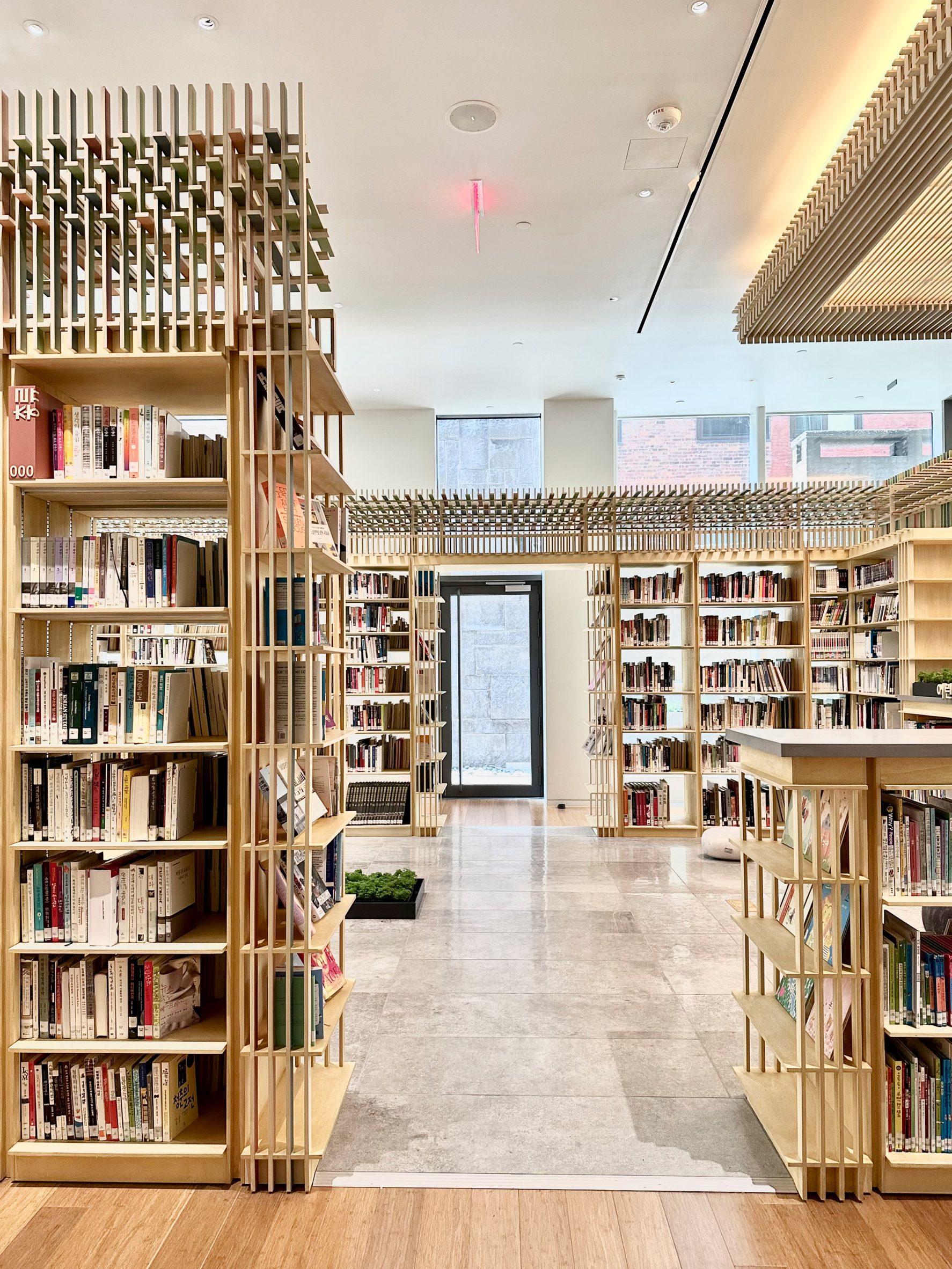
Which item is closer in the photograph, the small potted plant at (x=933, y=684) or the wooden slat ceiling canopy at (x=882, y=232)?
the wooden slat ceiling canopy at (x=882, y=232)

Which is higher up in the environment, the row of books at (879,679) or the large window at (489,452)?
the large window at (489,452)

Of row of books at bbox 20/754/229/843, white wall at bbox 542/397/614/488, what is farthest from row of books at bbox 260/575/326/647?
white wall at bbox 542/397/614/488

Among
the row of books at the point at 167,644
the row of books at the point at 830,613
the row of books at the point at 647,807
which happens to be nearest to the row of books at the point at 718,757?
the row of books at the point at 647,807

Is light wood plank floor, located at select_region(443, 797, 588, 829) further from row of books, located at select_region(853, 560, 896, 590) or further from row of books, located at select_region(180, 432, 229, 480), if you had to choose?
row of books, located at select_region(180, 432, 229, 480)

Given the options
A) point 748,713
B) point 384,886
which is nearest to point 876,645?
point 748,713

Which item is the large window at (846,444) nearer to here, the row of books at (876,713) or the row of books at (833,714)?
the row of books at (833,714)

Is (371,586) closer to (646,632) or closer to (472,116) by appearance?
(646,632)

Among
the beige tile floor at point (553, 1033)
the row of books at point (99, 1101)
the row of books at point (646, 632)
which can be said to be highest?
the row of books at point (646, 632)

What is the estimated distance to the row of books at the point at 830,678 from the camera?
8.55 metres

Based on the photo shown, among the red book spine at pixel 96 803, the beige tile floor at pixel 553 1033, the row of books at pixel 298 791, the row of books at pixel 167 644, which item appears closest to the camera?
the row of books at pixel 298 791

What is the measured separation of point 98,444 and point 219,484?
421mm

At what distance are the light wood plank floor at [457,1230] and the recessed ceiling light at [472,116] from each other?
488 cm

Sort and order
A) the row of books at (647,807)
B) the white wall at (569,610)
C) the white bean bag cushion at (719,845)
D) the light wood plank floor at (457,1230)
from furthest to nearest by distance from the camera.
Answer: the white wall at (569,610) → the row of books at (647,807) → the white bean bag cushion at (719,845) → the light wood plank floor at (457,1230)

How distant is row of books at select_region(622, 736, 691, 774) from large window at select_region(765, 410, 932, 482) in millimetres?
3746
